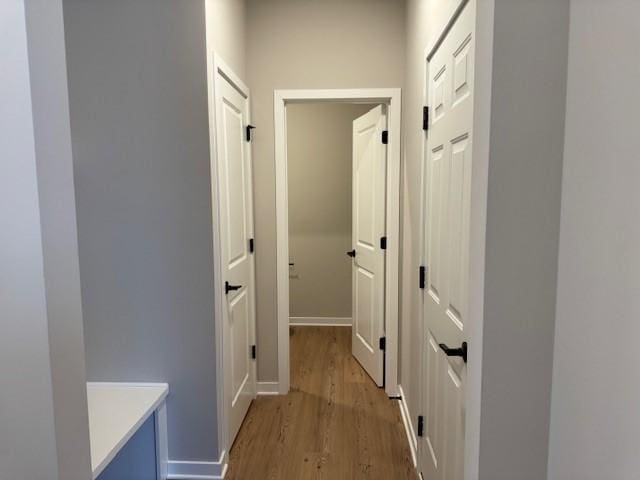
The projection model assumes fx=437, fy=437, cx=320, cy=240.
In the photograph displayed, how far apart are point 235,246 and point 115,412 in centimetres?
105

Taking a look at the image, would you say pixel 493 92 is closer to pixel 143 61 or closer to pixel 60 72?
pixel 60 72

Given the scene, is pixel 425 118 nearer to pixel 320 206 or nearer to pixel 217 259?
pixel 217 259

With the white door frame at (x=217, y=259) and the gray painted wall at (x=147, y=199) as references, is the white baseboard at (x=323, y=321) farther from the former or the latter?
the gray painted wall at (x=147, y=199)

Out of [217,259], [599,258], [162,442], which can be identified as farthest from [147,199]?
[599,258]

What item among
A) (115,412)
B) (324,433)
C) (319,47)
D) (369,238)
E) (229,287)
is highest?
(319,47)

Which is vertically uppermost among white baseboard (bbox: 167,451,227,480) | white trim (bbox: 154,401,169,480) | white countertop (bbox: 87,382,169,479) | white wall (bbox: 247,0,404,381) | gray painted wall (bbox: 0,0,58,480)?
white wall (bbox: 247,0,404,381)

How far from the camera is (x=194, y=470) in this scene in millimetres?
2213

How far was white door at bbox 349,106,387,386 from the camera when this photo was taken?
10.1ft

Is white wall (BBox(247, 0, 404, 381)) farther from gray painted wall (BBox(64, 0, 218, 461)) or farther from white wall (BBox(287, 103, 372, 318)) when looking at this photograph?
white wall (BBox(287, 103, 372, 318))

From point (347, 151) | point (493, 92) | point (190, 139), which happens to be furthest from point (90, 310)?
point (347, 151)

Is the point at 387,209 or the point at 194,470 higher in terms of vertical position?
the point at 387,209

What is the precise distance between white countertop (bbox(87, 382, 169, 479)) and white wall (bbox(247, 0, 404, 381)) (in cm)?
167

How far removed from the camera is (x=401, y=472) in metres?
2.27

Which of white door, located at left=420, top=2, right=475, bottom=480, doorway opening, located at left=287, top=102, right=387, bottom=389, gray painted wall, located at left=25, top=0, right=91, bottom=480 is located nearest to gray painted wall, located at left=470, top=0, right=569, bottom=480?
white door, located at left=420, top=2, right=475, bottom=480
